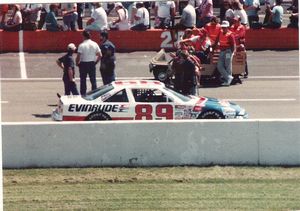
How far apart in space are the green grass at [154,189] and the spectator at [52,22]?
14675mm

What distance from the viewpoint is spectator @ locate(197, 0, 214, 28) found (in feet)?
88.4

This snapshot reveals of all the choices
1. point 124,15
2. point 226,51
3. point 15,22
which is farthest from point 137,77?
point 15,22

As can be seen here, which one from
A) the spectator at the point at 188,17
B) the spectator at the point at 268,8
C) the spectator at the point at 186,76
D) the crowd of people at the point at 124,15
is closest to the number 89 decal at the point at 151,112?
the spectator at the point at 186,76

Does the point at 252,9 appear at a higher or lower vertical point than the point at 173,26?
higher

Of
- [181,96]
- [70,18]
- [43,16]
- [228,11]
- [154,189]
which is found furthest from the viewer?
[43,16]

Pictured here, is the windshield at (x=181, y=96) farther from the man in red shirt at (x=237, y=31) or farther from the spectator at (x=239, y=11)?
the spectator at (x=239, y=11)

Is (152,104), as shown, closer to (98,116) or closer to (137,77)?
(98,116)

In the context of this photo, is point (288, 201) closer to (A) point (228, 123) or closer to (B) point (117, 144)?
(A) point (228, 123)

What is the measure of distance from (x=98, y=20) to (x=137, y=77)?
6.92 ft

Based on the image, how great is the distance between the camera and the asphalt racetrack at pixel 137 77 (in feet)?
68.3

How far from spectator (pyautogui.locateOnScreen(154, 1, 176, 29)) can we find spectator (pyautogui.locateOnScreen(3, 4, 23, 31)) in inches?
170

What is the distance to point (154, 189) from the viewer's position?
13.6 meters

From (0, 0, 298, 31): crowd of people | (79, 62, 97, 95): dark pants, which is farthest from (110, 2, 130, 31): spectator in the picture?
(79, 62, 97, 95): dark pants

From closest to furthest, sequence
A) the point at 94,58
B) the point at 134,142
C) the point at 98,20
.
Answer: the point at 134,142 → the point at 94,58 → the point at 98,20
